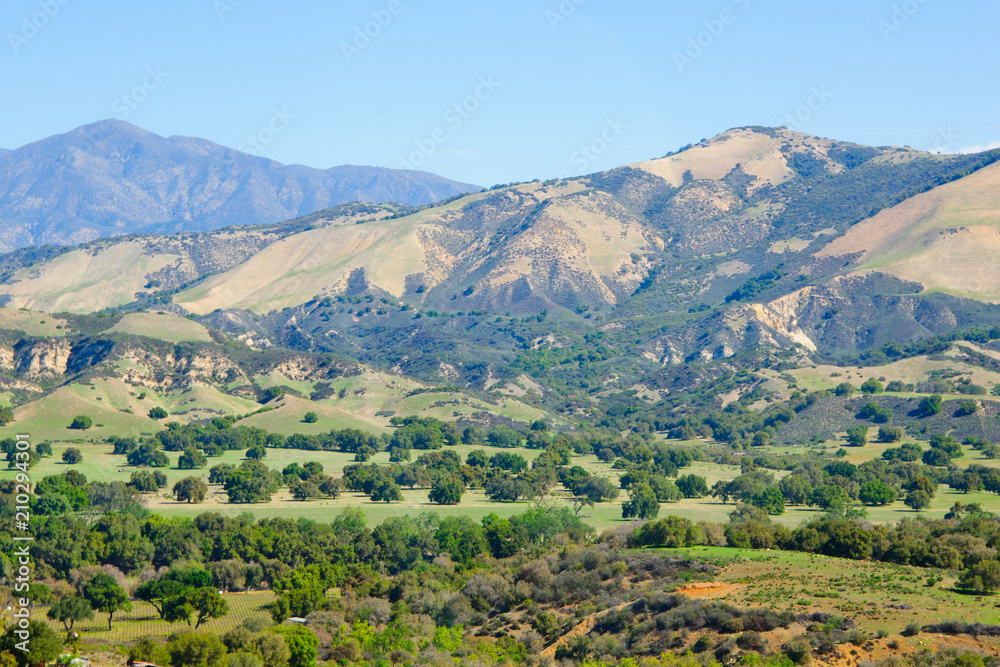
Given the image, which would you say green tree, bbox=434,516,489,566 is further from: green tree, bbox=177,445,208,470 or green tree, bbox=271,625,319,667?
green tree, bbox=177,445,208,470

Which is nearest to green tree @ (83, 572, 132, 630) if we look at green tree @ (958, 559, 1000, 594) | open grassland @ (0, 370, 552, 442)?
green tree @ (958, 559, 1000, 594)

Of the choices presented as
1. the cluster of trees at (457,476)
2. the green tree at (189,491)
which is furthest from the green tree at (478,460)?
the green tree at (189,491)

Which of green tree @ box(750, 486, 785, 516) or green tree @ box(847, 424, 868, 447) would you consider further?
green tree @ box(847, 424, 868, 447)

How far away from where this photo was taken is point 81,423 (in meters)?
164

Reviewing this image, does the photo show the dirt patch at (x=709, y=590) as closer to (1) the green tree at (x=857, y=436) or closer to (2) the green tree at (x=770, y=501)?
(2) the green tree at (x=770, y=501)

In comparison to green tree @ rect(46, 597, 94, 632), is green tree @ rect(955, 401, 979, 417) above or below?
above

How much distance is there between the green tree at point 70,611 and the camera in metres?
63.6

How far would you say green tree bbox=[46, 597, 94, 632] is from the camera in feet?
209

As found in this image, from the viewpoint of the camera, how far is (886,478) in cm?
13438

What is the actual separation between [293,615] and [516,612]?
48.1 ft

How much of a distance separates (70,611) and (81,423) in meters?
108

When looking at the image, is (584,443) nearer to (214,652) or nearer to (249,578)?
(249,578)

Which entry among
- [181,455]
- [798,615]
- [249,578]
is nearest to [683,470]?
[181,455]

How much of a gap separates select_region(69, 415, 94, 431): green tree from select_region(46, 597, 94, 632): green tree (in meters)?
105
